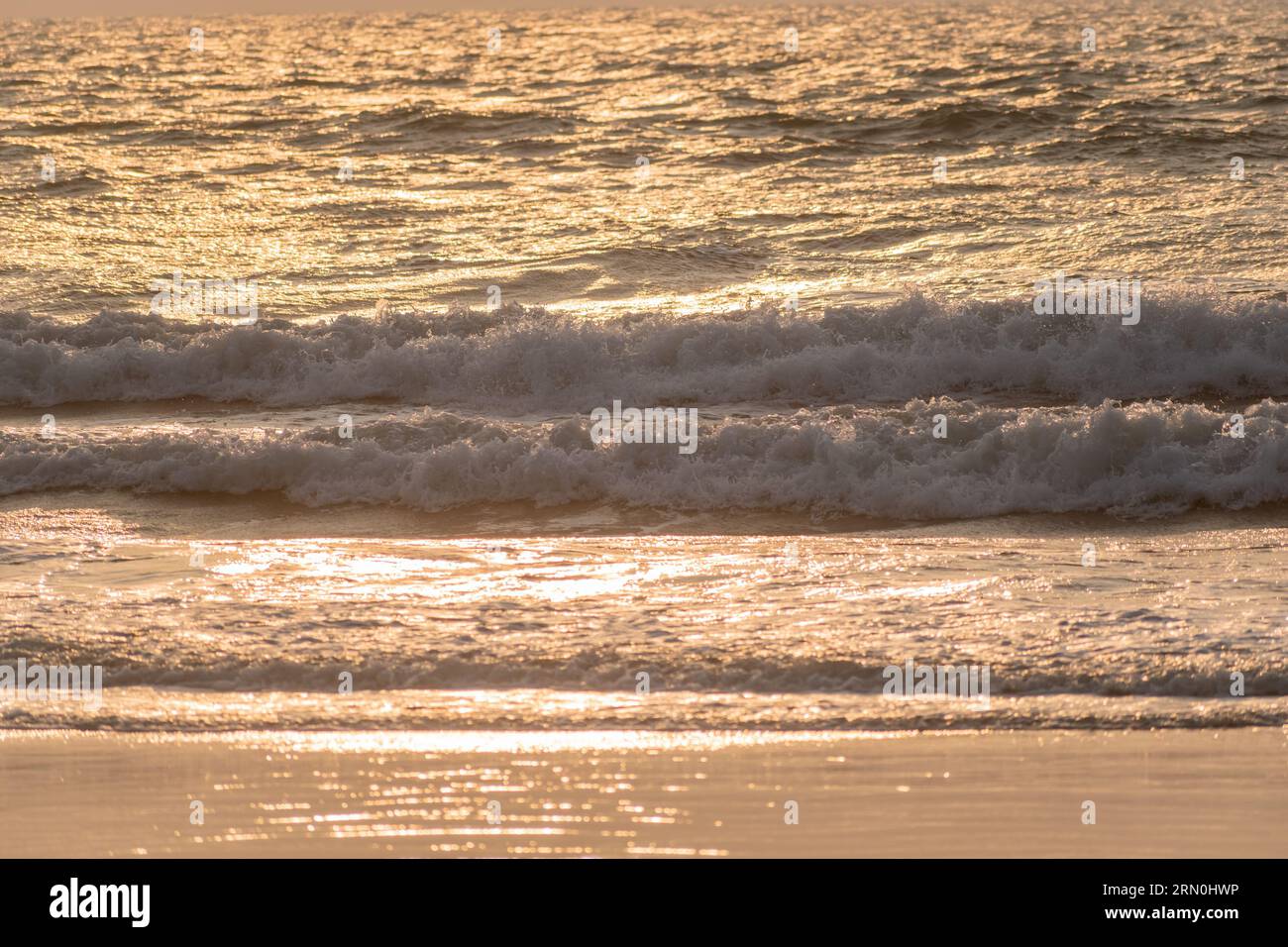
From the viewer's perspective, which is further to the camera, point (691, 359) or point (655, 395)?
point (691, 359)

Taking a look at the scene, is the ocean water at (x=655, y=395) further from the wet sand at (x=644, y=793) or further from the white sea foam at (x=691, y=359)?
the wet sand at (x=644, y=793)

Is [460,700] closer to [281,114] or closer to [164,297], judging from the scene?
[164,297]

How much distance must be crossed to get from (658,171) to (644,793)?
15913 millimetres

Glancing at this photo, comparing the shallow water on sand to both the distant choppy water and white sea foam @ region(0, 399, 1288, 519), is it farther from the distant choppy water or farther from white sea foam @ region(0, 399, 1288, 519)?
the distant choppy water

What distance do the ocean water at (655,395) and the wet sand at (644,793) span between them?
242 millimetres

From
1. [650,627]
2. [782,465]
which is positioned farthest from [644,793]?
[782,465]

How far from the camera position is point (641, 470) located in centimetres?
1011

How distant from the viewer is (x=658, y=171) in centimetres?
2002

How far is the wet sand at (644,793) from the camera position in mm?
4578

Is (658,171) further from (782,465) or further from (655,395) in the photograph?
(782,465)

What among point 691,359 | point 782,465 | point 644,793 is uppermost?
point 691,359
